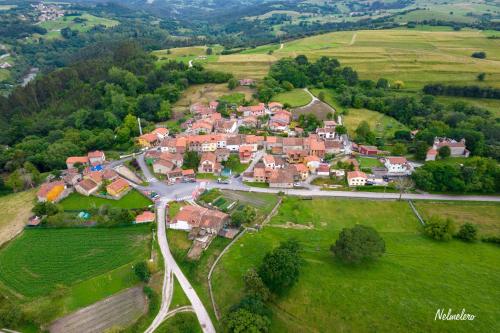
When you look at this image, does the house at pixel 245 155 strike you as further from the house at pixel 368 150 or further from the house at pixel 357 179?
the house at pixel 368 150

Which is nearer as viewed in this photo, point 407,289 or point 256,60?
point 407,289

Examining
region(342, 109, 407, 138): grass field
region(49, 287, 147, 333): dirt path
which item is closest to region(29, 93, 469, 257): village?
region(342, 109, 407, 138): grass field

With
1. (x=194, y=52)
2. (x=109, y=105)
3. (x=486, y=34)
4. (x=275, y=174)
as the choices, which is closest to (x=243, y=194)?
(x=275, y=174)

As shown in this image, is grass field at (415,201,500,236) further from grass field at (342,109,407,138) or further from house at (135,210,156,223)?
house at (135,210,156,223)

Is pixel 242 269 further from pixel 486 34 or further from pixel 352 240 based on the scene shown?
pixel 486 34

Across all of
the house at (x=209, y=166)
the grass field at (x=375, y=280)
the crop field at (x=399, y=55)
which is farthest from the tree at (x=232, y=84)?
the grass field at (x=375, y=280)

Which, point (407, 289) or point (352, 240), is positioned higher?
point (352, 240)
